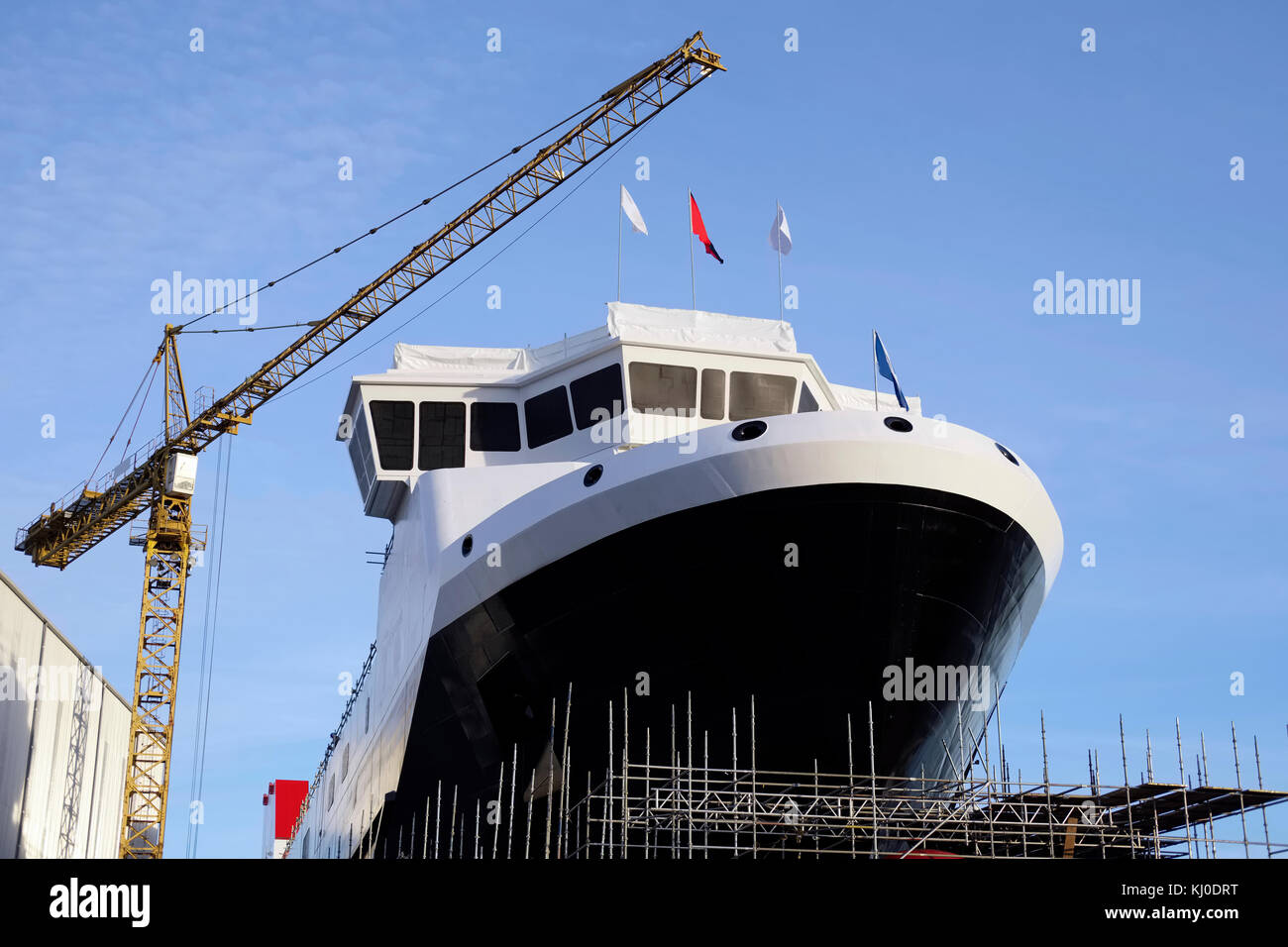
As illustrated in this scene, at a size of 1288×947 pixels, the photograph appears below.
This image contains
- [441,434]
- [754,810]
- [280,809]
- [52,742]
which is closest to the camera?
[754,810]

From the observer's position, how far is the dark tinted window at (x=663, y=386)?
80.2 ft

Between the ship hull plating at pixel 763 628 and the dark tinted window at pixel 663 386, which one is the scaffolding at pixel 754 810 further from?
the dark tinted window at pixel 663 386

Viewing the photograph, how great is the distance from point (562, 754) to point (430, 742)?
3.53 metres

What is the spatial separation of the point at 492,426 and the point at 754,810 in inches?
378

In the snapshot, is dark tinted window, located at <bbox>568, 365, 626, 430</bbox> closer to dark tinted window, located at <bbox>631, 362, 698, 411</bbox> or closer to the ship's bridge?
the ship's bridge

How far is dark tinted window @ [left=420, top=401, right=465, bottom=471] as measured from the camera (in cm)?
2578

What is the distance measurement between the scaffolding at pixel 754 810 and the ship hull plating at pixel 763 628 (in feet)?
0.66

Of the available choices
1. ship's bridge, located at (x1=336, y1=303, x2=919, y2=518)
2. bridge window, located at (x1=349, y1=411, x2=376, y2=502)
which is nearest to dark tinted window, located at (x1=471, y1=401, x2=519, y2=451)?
ship's bridge, located at (x1=336, y1=303, x2=919, y2=518)

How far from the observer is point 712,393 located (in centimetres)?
2500

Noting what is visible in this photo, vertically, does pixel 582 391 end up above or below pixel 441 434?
above

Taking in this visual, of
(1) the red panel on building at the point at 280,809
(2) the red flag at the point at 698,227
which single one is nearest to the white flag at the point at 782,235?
(2) the red flag at the point at 698,227

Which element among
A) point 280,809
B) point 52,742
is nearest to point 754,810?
point 52,742

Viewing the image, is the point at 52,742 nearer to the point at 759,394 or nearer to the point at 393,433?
the point at 393,433

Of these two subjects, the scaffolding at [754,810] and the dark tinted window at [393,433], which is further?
the dark tinted window at [393,433]
